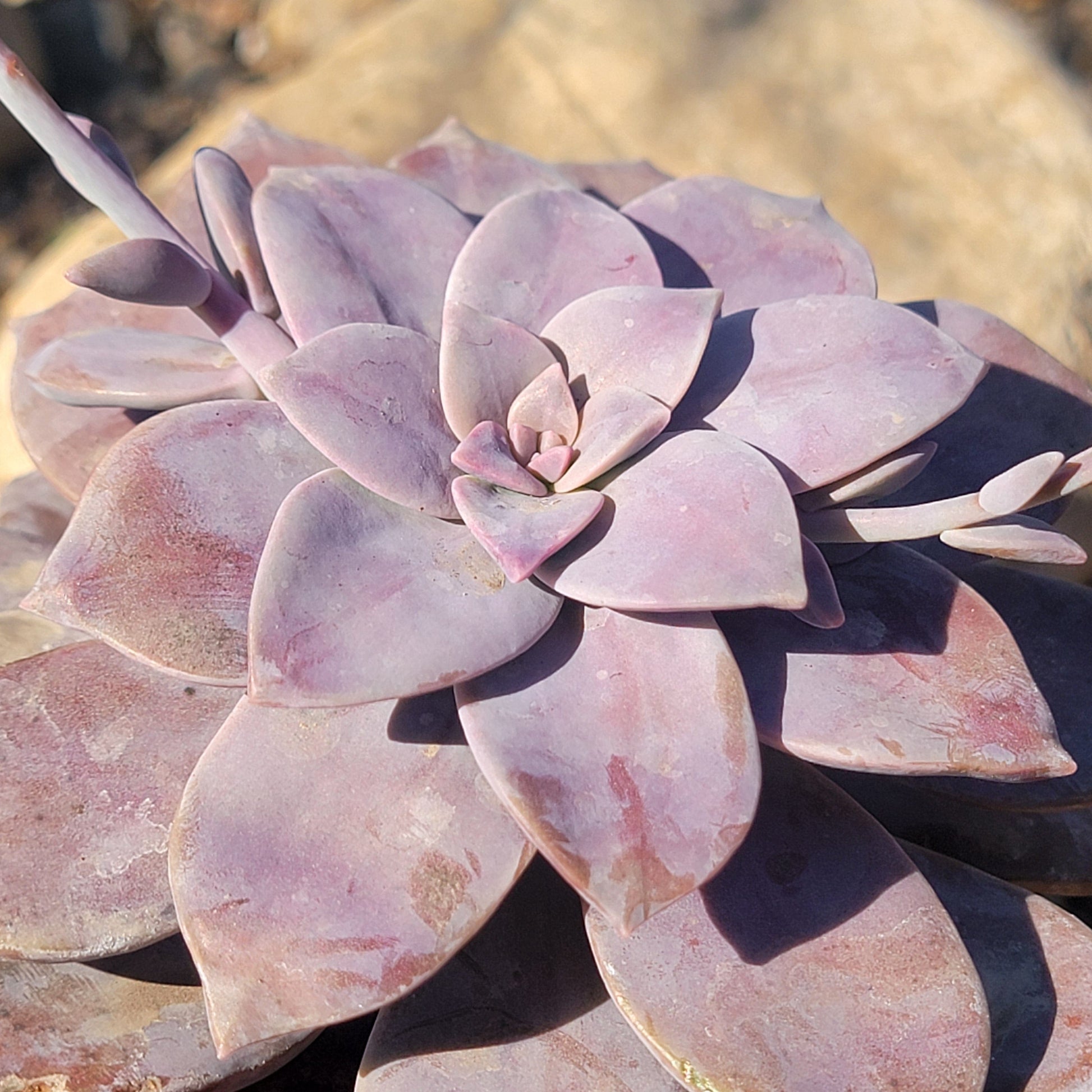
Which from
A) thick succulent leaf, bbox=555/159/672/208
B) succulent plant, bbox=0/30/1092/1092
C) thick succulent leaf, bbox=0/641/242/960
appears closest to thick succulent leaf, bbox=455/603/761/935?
succulent plant, bbox=0/30/1092/1092

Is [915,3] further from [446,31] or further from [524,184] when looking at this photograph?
[524,184]

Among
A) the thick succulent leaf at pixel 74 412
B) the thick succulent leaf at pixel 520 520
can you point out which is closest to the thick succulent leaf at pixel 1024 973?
the thick succulent leaf at pixel 520 520

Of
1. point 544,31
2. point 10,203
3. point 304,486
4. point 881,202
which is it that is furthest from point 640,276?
point 10,203

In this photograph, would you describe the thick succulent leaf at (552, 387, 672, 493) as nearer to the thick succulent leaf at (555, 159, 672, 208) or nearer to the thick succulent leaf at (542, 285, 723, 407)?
the thick succulent leaf at (542, 285, 723, 407)

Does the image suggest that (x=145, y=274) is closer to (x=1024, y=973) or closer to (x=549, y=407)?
(x=549, y=407)

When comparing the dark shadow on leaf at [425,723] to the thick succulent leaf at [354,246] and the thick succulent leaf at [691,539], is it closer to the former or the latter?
the thick succulent leaf at [691,539]
